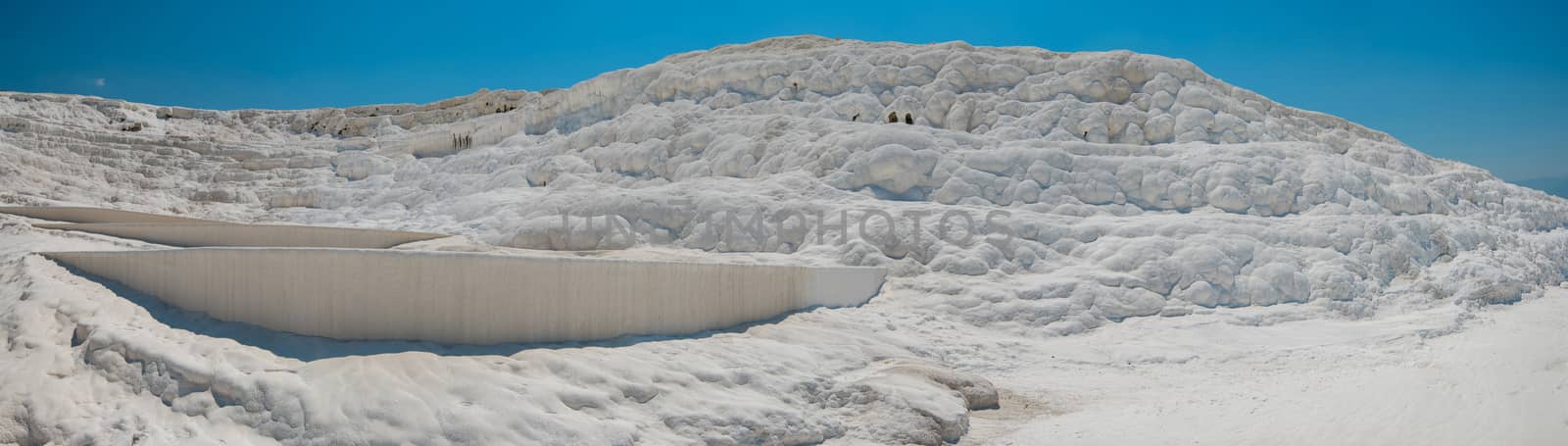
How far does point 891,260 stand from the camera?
11.0 m

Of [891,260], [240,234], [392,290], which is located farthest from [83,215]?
[891,260]

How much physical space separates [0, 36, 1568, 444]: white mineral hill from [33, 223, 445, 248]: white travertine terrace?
0.40 meters

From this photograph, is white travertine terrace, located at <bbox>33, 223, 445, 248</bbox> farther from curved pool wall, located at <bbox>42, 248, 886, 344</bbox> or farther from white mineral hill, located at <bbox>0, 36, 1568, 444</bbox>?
curved pool wall, located at <bbox>42, 248, 886, 344</bbox>

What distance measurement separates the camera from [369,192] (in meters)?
16.8

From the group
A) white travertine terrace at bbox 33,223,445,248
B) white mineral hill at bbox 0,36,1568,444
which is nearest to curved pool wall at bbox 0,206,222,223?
white mineral hill at bbox 0,36,1568,444

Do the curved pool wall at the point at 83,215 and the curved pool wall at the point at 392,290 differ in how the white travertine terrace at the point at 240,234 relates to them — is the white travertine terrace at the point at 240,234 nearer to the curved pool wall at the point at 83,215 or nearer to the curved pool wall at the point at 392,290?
the curved pool wall at the point at 83,215

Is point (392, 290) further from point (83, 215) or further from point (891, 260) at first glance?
point (83, 215)

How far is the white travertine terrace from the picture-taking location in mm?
10336

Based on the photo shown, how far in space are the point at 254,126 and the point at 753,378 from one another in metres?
22.0

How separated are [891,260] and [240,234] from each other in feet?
24.0

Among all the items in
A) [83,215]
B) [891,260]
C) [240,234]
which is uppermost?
[83,215]

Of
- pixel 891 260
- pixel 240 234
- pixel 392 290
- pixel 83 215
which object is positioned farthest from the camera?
pixel 83 215

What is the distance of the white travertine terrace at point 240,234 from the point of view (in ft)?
33.9

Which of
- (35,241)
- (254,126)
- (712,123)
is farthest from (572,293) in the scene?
(254,126)
